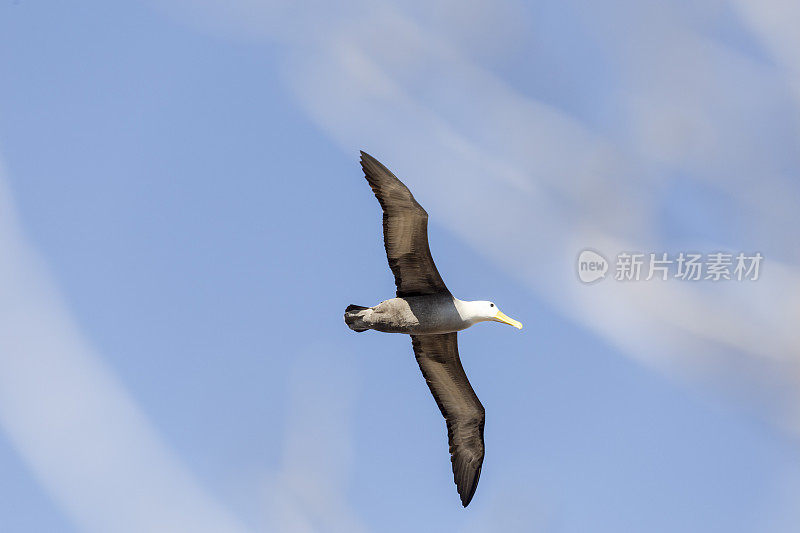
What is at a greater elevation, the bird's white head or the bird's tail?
the bird's white head

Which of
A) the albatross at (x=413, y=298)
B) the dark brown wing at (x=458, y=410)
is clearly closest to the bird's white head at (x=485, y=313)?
the albatross at (x=413, y=298)

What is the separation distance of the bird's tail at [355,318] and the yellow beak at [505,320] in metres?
3.26

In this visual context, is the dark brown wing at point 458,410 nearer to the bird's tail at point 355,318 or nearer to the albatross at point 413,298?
the albatross at point 413,298

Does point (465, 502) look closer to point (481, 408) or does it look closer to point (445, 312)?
point (481, 408)

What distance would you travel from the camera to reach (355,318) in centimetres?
2431

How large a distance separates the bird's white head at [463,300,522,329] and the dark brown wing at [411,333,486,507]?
6.85 ft

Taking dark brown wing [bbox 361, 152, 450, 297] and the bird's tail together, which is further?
the bird's tail

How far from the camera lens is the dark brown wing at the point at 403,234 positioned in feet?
77.0

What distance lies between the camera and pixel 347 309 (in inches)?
963

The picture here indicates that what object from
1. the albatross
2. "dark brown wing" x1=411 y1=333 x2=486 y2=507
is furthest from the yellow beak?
"dark brown wing" x1=411 y1=333 x2=486 y2=507

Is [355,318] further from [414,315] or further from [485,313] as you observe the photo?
[485,313]

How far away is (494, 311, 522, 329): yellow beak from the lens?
25.2m

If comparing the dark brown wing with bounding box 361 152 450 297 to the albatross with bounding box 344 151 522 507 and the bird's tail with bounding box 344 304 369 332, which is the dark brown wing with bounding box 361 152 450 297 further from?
Answer: the bird's tail with bounding box 344 304 369 332

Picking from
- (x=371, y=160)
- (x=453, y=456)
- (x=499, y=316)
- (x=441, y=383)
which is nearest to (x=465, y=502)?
(x=453, y=456)
